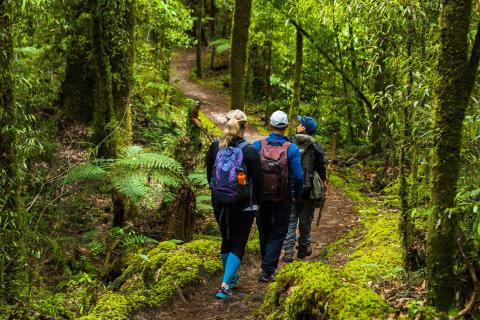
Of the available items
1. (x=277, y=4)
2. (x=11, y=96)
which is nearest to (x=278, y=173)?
(x=11, y=96)

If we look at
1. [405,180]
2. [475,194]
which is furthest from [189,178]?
[475,194]

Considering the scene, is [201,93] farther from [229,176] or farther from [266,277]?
[229,176]

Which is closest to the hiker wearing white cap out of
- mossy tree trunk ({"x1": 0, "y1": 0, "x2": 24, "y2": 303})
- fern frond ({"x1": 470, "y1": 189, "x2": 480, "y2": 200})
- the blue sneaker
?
the blue sneaker

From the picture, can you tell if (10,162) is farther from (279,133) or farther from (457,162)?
(457,162)

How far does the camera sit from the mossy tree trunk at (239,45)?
355 inches

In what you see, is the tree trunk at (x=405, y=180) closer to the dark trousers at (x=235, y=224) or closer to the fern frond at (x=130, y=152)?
the dark trousers at (x=235, y=224)

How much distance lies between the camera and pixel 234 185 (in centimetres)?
563

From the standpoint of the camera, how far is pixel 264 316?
5094 millimetres

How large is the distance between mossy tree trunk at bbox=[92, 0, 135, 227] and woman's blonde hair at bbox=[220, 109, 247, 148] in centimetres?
400

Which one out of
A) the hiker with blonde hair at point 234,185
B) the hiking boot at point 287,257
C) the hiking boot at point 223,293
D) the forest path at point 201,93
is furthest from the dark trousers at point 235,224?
the forest path at point 201,93

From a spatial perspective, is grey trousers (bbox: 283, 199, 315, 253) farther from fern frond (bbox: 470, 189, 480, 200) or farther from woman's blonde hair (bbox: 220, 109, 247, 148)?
fern frond (bbox: 470, 189, 480, 200)

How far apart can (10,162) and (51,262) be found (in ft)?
11.0

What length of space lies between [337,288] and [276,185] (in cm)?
227

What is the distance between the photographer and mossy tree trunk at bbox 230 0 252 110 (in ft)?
29.6
